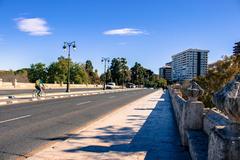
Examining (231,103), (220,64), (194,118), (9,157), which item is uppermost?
(220,64)

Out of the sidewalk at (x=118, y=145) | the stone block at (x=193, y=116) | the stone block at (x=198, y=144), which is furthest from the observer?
the stone block at (x=193, y=116)

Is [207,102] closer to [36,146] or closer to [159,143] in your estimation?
[159,143]

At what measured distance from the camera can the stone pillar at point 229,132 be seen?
11.5 feet

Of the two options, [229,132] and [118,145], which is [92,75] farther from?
[229,132]

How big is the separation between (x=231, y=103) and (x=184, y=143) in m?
5.89

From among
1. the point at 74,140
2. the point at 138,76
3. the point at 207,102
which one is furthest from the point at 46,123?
the point at 138,76

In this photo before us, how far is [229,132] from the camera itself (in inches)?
147

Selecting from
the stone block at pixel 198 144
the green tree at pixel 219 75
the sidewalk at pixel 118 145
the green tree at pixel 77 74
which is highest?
the green tree at pixel 77 74

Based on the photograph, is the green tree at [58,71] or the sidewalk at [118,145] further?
the green tree at [58,71]

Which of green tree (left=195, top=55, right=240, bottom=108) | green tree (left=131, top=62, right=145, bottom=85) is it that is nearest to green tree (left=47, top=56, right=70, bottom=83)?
green tree (left=131, top=62, right=145, bottom=85)

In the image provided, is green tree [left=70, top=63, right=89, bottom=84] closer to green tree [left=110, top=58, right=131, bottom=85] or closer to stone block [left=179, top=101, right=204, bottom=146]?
green tree [left=110, top=58, right=131, bottom=85]

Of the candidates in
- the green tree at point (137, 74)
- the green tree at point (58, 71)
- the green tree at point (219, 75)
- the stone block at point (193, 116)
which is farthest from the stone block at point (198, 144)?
the green tree at point (137, 74)

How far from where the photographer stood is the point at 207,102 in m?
18.8

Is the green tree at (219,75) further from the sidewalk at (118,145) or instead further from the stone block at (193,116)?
the stone block at (193,116)
